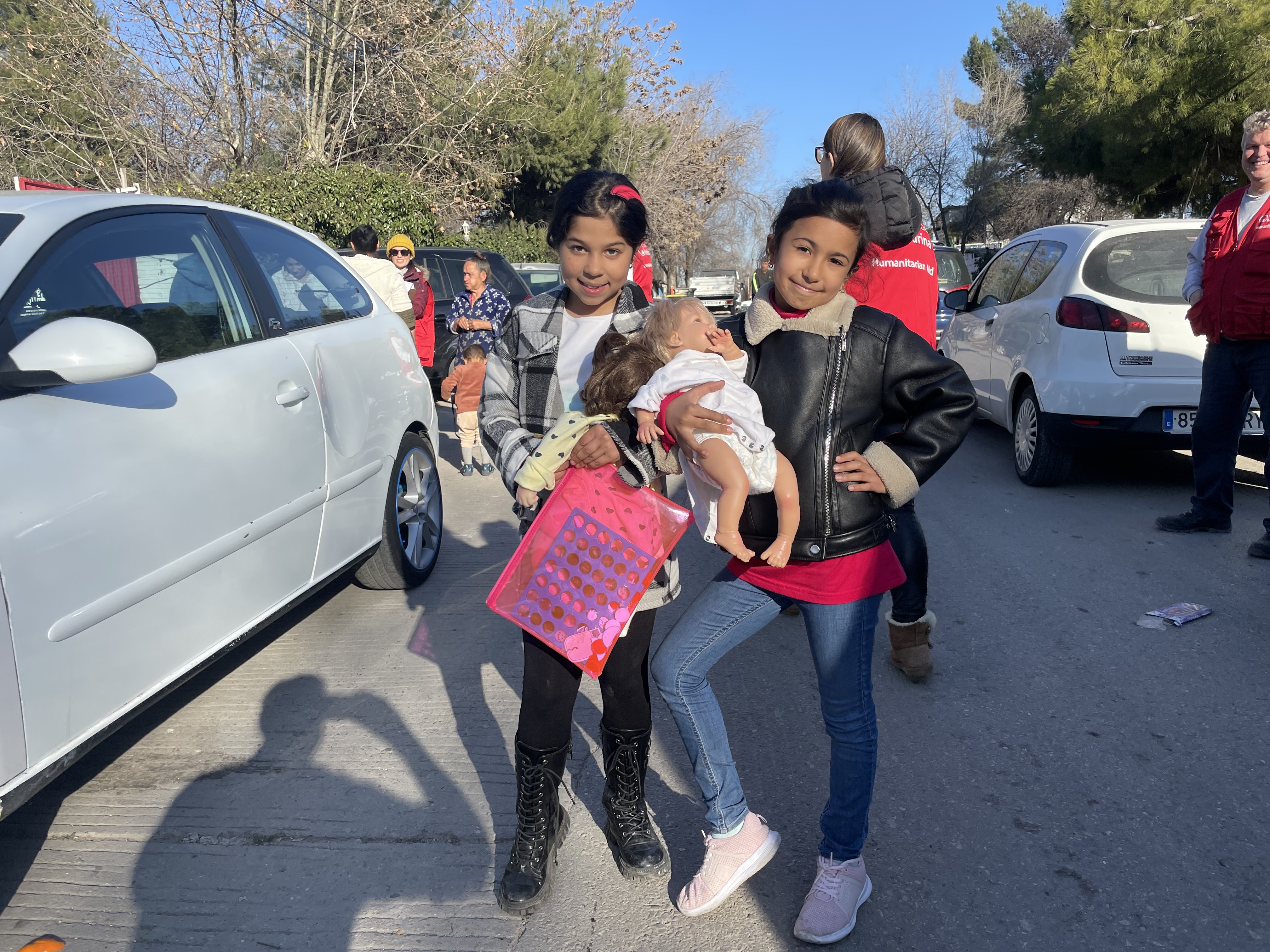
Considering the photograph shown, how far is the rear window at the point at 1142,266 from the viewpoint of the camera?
18.9 ft

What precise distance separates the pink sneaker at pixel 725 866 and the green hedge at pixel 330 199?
13473 millimetres

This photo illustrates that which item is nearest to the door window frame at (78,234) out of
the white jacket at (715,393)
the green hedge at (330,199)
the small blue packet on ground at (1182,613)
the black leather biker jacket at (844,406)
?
the white jacket at (715,393)

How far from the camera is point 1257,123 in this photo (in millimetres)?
4426

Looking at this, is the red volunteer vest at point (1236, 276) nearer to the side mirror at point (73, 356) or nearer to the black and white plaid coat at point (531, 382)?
the black and white plaid coat at point (531, 382)

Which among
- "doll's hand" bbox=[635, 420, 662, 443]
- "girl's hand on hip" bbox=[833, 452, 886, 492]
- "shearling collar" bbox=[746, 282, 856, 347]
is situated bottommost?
"girl's hand on hip" bbox=[833, 452, 886, 492]

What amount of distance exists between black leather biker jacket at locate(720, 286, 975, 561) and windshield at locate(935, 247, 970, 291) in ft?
40.7

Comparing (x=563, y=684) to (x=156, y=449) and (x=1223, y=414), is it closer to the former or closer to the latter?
(x=156, y=449)

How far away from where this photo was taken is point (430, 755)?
3088 mm

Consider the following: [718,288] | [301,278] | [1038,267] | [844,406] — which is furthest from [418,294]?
[718,288]

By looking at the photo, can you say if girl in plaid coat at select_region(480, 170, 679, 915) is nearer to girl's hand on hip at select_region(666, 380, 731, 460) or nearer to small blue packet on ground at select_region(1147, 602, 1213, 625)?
girl's hand on hip at select_region(666, 380, 731, 460)

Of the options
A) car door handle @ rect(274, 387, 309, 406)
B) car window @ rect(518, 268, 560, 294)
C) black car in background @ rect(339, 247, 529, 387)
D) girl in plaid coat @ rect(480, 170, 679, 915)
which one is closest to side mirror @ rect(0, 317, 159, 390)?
car door handle @ rect(274, 387, 309, 406)

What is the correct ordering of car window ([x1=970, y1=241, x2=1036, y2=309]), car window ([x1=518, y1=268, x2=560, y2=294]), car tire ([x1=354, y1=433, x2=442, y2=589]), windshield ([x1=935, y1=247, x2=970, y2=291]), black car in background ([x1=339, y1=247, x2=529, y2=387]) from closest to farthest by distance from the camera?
car tire ([x1=354, y1=433, x2=442, y2=589]) → car window ([x1=970, y1=241, x2=1036, y2=309]) → black car in background ([x1=339, y1=247, x2=529, y2=387]) → car window ([x1=518, y1=268, x2=560, y2=294]) → windshield ([x1=935, y1=247, x2=970, y2=291])

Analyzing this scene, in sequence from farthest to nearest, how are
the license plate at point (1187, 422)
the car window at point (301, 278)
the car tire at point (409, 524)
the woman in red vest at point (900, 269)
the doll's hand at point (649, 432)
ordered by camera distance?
1. the license plate at point (1187, 422)
2. the car tire at point (409, 524)
3. the car window at point (301, 278)
4. the woman in red vest at point (900, 269)
5. the doll's hand at point (649, 432)

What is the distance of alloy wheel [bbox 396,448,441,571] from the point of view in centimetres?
452
